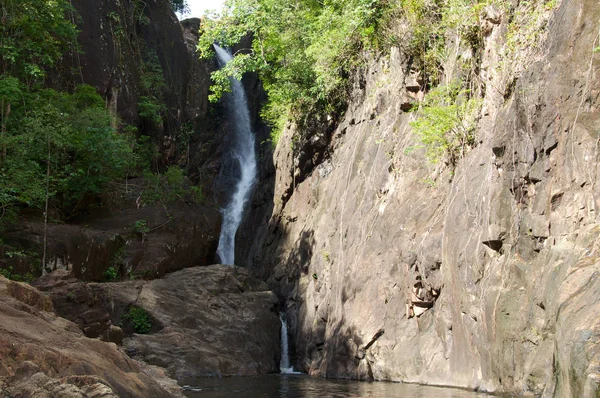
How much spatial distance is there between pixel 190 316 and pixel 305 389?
8.13 m

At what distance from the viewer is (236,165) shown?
136ft

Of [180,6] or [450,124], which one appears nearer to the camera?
[450,124]

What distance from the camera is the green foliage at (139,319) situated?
2177cm

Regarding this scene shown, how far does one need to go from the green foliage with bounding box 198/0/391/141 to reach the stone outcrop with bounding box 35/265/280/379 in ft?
27.4

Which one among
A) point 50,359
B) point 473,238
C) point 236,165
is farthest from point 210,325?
point 236,165

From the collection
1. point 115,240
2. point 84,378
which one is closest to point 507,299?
point 84,378

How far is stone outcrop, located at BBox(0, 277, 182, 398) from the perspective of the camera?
24.3 ft

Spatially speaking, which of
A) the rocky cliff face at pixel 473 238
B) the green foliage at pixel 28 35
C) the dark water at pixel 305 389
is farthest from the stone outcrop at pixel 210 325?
the green foliage at pixel 28 35

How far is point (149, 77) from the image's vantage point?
36.7m

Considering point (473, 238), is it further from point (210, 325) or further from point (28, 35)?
point (28, 35)

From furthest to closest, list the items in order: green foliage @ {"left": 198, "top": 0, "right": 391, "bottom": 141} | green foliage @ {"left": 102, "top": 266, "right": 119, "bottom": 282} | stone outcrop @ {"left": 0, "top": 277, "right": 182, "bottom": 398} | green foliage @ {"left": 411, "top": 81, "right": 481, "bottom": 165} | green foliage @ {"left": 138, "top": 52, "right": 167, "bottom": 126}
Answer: green foliage @ {"left": 138, "top": 52, "right": 167, "bottom": 126}, green foliage @ {"left": 102, "top": 266, "right": 119, "bottom": 282}, green foliage @ {"left": 198, "top": 0, "right": 391, "bottom": 141}, green foliage @ {"left": 411, "top": 81, "right": 481, "bottom": 165}, stone outcrop @ {"left": 0, "top": 277, "right": 182, "bottom": 398}

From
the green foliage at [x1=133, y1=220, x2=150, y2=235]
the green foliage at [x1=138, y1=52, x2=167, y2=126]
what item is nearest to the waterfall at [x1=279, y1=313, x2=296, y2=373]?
the green foliage at [x1=133, y1=220, x2=150, y2=235]

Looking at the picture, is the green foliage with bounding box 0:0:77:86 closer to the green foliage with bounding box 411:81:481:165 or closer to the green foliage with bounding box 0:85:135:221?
the green foliage with bounding box 0:85:135:221

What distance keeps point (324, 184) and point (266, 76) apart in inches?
296
